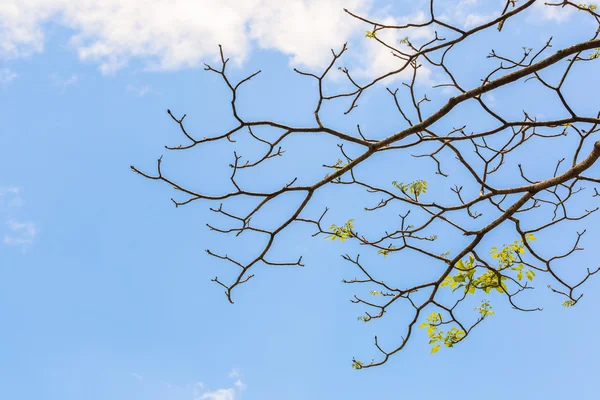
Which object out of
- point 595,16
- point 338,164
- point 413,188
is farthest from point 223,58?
point 595,16

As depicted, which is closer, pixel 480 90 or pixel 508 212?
pixel 480 90

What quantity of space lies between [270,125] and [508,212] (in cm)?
170

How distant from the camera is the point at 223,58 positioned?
2934 mm

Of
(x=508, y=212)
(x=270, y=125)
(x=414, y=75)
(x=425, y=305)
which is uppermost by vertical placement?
(x=414, y=75)

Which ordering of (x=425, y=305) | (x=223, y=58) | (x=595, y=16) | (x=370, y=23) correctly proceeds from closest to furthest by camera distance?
(x=223, y=58)
(x=370, y=23)
(x=595, y=16)
(x=425, y=305)

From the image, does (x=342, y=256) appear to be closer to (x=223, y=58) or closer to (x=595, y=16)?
(x=223, y=58)

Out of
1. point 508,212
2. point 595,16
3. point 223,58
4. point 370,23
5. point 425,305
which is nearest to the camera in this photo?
point 223,58

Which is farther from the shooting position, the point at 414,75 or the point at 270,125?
the point at 414,75

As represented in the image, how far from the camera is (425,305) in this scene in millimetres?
3916

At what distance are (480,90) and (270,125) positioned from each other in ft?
4.02

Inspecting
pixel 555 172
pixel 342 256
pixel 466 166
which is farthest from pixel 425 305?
pixel 555 172

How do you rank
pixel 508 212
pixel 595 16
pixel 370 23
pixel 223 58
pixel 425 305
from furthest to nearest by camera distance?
pixel 425 305 < pixel 508 212 < pixel 595 16 < pixel 370 23 < pixel 223 58

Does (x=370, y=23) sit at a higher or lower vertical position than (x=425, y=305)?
higher

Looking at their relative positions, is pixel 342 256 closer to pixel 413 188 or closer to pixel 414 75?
pixel 413 188
